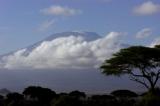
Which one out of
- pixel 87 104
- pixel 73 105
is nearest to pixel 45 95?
pixel 87 104

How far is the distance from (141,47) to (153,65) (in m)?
2.53

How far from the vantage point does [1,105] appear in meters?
72.3

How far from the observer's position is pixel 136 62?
73438 mm

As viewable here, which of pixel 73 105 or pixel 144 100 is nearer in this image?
pixel 73 105

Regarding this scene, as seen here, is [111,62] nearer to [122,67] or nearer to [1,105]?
[122,67]

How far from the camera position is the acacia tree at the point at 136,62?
73.0 meters

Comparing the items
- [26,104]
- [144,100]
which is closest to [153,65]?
[144,100]

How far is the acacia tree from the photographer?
72963 mm

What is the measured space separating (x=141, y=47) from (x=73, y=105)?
17179mm

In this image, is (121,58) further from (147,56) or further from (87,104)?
(87,104)

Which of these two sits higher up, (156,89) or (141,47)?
(141,47)

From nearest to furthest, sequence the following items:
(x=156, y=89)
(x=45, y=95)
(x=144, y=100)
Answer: (x=144, y=100)
(x=156, y=89)
(x=45, y=95)

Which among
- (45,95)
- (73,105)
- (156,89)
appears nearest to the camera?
(73,105)

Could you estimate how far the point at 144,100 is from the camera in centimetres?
6494
